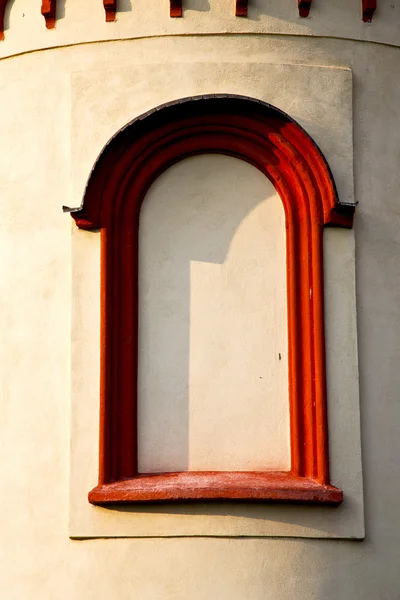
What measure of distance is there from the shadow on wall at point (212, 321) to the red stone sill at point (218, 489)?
175mm

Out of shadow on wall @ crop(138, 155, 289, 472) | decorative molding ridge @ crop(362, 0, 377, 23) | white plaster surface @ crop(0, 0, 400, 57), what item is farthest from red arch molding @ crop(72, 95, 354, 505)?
decorative molding ridge @ crop(362, 0, 377, 23)

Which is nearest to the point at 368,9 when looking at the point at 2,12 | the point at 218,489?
the point at 2,12

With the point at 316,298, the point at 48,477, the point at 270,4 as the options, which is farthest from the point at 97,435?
the point at 270,4

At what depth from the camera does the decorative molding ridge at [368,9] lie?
1274 cm

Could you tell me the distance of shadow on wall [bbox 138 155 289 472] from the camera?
12.0 metres

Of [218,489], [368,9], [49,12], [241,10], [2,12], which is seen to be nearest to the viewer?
[218,489]

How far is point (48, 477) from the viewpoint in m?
11.9

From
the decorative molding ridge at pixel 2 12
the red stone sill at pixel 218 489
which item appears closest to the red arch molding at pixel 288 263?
the red stone sill at pixel 218 489

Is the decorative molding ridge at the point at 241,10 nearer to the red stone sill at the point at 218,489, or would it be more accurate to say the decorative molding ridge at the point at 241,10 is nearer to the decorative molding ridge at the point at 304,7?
the decorative molding ridge at the point at 304,7

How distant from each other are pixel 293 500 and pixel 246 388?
1.12 meters

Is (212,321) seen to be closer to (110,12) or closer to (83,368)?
(83,368)

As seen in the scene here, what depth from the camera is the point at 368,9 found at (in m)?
12.7

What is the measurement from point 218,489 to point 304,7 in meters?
4.38

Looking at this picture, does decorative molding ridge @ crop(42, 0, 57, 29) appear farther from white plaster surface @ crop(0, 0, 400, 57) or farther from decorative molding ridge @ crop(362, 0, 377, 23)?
decorative molding ridge @ crop(362, 0, 377, 23)
